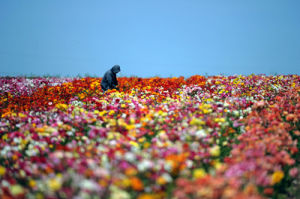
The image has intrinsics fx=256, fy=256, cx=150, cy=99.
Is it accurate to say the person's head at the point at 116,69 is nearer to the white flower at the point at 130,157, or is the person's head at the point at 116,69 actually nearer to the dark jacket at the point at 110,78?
the dark jacket at the point at 110,78

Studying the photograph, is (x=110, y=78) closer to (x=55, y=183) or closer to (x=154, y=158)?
(x=154, y=158)

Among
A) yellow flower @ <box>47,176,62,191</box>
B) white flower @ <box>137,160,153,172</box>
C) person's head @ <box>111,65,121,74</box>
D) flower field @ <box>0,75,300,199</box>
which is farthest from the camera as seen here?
person's head @ <box>111,65,121,74</box>

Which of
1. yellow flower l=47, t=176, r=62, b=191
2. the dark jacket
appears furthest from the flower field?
the dark jacket

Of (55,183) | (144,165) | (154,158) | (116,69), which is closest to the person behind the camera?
(55,183)

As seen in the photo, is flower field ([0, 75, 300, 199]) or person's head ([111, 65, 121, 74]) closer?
flower field ([0, 75, 300, 199])

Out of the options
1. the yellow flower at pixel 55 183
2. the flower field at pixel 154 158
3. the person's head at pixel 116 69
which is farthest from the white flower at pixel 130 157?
the person's head at pixel 116 69

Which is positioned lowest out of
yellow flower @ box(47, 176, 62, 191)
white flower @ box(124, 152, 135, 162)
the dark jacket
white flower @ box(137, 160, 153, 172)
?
yellow flower @ box(47, 176, 62, 191)

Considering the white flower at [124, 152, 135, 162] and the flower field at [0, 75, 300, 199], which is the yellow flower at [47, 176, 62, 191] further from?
the white flower at [124, 152, 135, 162]

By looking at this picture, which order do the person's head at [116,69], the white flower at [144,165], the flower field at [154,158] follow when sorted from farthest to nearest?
the person's head at [116,69] → the white flower at [144,165] → the flower field at [154,158]

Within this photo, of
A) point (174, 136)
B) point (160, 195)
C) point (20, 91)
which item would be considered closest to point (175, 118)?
point (174, 136)

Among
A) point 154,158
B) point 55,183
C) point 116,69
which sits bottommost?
point 55,183

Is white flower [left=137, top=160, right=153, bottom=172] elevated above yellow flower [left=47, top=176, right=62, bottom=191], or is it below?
above

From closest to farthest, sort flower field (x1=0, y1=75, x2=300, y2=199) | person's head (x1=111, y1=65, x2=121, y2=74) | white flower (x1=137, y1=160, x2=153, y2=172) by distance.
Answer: flower field (x1=0, y1=75, x2=300, y2=199) → white flower (x1=137, y1=160, x2=153, y2=172) → person's head (x1=111, y1=65, x2=121, y2=74)

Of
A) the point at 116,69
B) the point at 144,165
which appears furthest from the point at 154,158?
the point at 116,69
